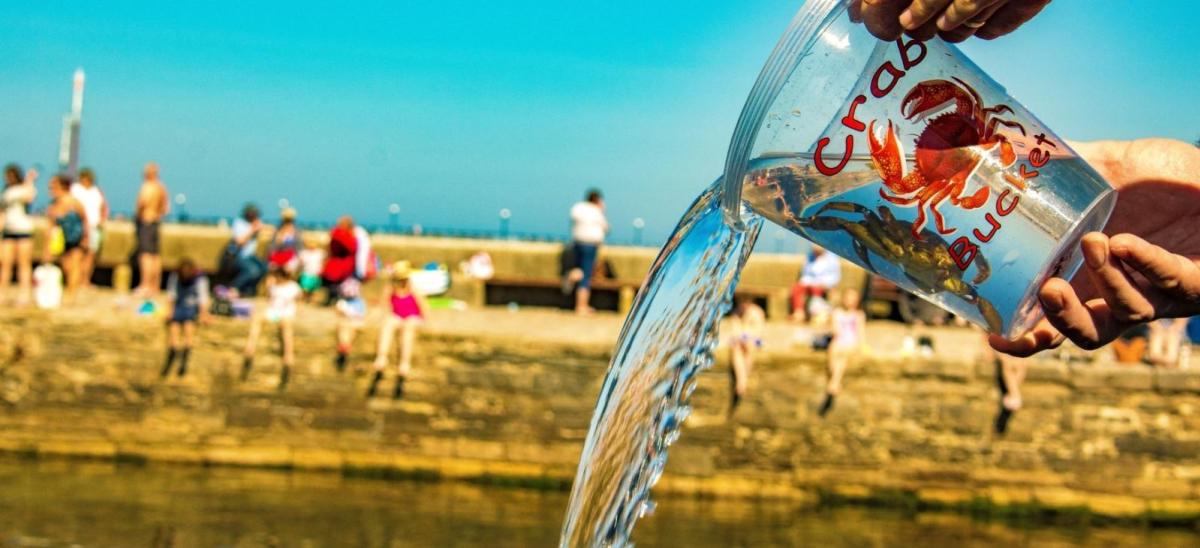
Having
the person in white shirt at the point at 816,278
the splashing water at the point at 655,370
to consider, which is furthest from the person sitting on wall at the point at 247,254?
the splashing water at the point at 655,370

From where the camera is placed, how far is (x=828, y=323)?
11828 mm

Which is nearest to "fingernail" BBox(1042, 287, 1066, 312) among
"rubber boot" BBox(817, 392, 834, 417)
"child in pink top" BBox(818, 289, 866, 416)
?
"child in pink top" BBox(818, 289, 866, 416)

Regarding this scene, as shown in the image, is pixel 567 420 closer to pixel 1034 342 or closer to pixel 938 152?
pixel 1034 342

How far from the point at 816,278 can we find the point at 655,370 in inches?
434

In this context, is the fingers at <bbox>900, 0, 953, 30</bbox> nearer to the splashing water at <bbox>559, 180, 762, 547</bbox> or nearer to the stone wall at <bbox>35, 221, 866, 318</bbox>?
the splashing water at <bbox>559, 180, 762, 547</bbox>

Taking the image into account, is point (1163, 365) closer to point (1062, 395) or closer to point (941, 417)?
point (1062, 395)

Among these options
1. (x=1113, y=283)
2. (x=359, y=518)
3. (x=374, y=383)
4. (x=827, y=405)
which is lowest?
(x=359, y=518)

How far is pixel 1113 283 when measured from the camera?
83.6 inches

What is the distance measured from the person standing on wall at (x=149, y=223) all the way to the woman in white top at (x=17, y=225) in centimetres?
95

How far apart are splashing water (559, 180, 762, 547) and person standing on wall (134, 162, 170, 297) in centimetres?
1114

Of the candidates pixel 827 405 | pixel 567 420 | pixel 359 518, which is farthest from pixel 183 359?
pixel 827 405

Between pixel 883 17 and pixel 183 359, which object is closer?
pixel 883 17

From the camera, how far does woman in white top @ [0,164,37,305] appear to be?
12.3 meters

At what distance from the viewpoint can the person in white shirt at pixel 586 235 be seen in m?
13.6
